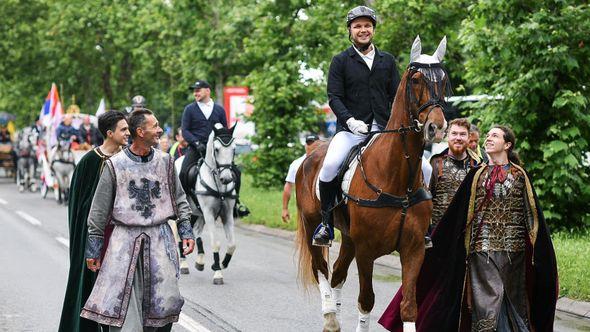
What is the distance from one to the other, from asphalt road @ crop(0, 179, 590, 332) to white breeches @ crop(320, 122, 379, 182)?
1620mm

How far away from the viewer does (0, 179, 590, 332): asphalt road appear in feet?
32.7

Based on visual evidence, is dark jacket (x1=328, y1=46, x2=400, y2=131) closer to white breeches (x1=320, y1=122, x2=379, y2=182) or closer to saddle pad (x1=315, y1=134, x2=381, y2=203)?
white breeches (x1=320, y1=122, x2=379, y2=182)

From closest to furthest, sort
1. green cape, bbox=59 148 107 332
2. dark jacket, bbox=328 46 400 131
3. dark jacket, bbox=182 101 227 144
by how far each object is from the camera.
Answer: green cape, bbox=59 148 107 332 → dark jacket, bbox=328 46 400 131 → dark jacket, bbox=182 101 227 144

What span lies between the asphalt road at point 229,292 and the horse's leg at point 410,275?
1.76 meters

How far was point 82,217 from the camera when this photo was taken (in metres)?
7.47

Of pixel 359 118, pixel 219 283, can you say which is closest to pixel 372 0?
pixel 219 283

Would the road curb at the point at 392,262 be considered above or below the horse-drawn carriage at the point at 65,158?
below

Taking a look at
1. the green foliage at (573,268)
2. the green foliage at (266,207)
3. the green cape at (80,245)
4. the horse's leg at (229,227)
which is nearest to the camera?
the green cape at (80,245)

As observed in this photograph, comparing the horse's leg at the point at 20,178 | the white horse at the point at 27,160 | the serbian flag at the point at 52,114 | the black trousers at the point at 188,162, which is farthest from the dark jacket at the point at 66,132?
the black trousers at the point at 188,162

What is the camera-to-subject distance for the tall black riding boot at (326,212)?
354 inches

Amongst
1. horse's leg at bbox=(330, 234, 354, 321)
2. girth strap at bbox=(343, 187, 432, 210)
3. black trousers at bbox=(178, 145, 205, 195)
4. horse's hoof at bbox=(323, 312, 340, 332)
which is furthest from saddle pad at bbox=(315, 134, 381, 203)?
black trousers at bbox=(178, 145, 205, 195)

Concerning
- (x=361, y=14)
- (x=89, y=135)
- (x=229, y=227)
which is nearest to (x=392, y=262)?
(x=229, y=227)

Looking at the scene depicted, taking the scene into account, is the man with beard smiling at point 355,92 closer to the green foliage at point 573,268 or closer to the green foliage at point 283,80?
the green foliage at point 573,268

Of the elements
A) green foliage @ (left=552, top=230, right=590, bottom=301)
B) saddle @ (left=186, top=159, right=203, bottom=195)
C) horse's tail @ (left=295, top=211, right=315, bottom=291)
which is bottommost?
green foliage @ (left=552, top=230, right=590, bottom=301)
